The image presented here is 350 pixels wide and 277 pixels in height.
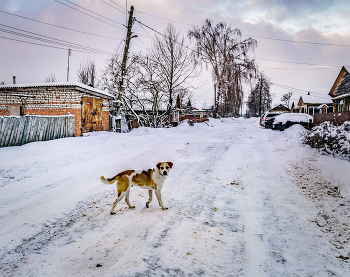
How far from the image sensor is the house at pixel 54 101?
47.2ft

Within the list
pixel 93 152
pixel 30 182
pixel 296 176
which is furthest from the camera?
pixel 93 152

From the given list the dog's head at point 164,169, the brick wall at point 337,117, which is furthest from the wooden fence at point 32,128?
the brick wall at point 337,117

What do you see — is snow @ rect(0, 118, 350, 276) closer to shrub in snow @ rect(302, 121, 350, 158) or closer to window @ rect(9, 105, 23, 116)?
shrub in snow @ rect(302, 121, 350, 158)

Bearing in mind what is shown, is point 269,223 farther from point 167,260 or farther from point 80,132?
point 80,132

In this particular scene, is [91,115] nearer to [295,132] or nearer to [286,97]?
[295,132]

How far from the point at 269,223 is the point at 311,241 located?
0.59 metres

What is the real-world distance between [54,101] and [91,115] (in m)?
2.51

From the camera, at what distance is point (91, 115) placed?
15781mm

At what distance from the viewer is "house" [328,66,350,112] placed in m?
24.0

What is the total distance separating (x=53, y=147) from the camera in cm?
888

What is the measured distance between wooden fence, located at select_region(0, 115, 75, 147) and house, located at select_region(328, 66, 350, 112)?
26.4 meters

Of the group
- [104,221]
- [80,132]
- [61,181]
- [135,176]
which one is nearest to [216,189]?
[135,176]

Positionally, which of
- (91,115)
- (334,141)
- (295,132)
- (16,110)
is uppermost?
(16,110)

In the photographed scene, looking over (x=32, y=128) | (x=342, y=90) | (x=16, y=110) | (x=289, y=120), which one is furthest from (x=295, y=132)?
(x=16, y=110)
